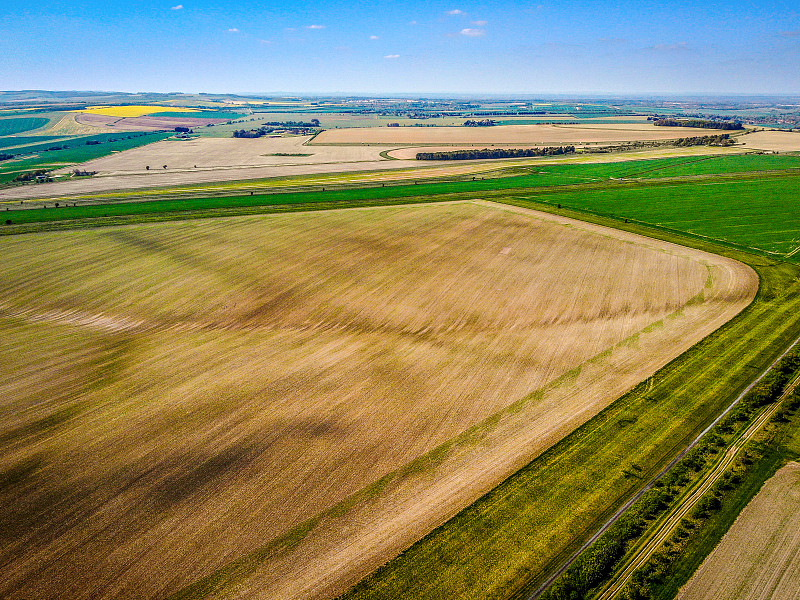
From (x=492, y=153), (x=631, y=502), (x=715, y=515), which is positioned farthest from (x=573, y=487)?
(x=492, y=153)

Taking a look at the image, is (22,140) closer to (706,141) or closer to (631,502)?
(631,502)

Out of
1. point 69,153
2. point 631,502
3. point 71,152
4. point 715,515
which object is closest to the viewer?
point 715,515

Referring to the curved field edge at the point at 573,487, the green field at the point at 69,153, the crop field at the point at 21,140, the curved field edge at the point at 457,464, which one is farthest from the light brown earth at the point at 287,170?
the curved field edge at the point at 573,487

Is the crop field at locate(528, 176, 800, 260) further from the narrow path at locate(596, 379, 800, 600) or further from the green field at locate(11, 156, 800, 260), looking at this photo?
the narrow path at locate(596, 379, 800, 600)

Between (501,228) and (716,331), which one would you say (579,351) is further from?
(501,228)

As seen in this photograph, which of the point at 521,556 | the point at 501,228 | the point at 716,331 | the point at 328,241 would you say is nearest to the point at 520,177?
the point at 501,228

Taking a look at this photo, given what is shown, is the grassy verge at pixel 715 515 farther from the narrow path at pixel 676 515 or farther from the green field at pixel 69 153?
the green field at pixel 69 153

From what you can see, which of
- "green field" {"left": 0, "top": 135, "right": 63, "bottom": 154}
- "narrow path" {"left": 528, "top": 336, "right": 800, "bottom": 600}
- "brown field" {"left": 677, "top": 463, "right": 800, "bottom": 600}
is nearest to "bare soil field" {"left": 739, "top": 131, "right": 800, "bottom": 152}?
"narrow path" {"left": 528, "top": 336, "right": 800, "bottom": 600}
